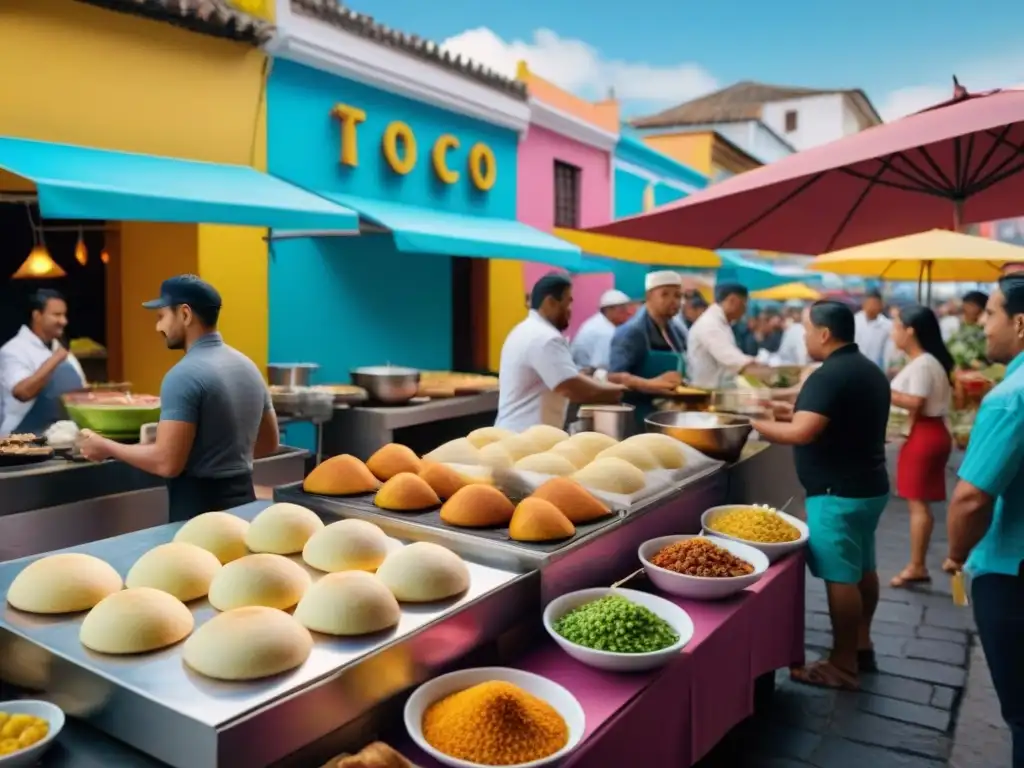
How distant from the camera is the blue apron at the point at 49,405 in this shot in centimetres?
460

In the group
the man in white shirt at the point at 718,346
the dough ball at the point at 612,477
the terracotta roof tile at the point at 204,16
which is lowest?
the dough ball at the point at 612,477

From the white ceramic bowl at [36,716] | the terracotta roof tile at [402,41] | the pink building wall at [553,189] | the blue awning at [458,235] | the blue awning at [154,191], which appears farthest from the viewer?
the pink building wall at [553,189]

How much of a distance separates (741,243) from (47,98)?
15.6 feet

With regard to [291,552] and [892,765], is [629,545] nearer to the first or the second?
[291,552]

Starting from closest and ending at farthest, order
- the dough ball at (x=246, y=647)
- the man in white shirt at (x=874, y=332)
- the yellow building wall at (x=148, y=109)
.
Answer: the dough ball at (x=246, y=647), the yellow building wall at (x=148, y=109), the man in white shirt at (x=874, y=332)

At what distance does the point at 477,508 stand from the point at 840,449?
6.24 ft

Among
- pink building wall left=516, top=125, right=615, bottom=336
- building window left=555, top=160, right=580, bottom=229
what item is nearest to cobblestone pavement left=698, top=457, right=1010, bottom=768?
pink building wall left=516, top=125, right=615, bottom=336

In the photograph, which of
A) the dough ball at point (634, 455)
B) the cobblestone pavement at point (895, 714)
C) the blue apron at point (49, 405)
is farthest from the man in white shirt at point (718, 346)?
the blue apron at point (49, 405)

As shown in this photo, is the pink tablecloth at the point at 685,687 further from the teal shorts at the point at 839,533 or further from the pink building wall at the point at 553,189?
A: the pink building wall at the point at 553,189

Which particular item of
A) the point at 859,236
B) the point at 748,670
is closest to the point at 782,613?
the point at 748,670

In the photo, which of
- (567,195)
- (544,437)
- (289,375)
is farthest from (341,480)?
(567,195)

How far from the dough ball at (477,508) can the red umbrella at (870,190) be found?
1.86 m

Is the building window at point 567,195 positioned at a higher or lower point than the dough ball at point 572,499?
higher

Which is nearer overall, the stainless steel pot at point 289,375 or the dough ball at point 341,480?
the dough ball at point 341,480
